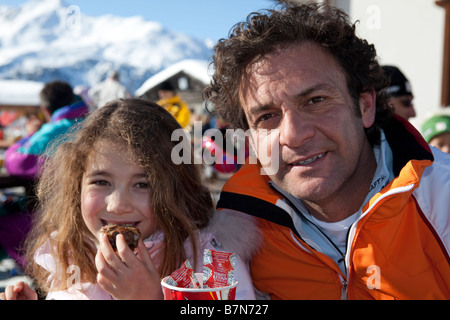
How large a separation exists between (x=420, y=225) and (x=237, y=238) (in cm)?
75

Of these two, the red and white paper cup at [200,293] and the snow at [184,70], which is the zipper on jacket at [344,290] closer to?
the red and white paper cup at [200,293]

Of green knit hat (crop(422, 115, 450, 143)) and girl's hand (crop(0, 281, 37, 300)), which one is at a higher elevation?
green knit hat (crop(422, 115, 450, 143))

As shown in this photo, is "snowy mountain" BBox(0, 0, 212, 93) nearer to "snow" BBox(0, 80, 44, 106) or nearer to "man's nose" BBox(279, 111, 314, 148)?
"snow" BBox(0, 80, 44, 106)

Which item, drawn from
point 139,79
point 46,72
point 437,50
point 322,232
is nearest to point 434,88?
point 437,50

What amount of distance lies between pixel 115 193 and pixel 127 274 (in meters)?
0.44

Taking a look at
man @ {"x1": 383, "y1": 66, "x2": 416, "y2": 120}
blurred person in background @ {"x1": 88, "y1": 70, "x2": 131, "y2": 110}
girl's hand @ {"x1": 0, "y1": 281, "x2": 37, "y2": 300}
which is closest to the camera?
girl's hand @ {"x1": 0, "y1": 281, "x2": 37, "y2": 300}

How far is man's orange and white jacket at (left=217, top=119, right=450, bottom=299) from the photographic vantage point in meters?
1.58

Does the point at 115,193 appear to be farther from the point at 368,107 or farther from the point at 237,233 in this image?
the point at 368,107

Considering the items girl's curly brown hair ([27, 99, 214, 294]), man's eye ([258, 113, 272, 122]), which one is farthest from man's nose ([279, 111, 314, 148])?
girl's curly brown hair ([27, 99, 214, 294])

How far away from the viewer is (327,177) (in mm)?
1706

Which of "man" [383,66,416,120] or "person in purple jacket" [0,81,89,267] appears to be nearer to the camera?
"man" [383,66,416,120]

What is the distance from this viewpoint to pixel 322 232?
6.14ft

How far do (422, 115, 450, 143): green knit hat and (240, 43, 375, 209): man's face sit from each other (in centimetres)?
209

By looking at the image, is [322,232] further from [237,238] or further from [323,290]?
[237,238]
